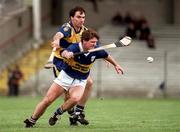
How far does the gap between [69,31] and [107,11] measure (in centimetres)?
3128

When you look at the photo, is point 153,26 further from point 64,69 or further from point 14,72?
point 64,69

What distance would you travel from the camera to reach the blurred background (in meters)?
35.4

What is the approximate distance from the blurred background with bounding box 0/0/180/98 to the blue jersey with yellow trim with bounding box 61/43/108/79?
2076 cm

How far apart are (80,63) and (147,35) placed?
26.5 meters

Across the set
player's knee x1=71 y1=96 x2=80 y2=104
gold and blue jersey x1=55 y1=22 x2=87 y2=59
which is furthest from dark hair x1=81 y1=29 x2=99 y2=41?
player's knee x1=71 y1=96 x2=80 y2=104

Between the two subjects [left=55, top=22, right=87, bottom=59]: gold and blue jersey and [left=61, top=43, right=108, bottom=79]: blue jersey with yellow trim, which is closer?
[left=61, top=43, right=108, bottom=79]: blue jersey with yellow trim

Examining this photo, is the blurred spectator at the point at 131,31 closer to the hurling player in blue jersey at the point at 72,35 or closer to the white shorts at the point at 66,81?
the hurling player in blue jersey at the point at 72,35

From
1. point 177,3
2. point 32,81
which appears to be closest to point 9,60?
point 32,81

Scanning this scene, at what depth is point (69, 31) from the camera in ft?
46.2

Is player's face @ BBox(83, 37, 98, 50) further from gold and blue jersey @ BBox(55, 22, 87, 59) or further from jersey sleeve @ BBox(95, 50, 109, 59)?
gold and blue jersey @ BBox(55, 22, 87, 59)

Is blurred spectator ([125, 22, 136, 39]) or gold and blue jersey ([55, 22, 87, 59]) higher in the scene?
gold and blue jersey ([55, 22, 87, 59])

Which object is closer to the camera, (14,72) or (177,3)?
(14,72)

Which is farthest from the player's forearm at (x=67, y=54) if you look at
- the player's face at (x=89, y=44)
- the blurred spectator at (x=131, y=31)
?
the blurred spectator at (x=131, y=31)

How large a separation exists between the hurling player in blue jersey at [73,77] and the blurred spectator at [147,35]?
25.5m
